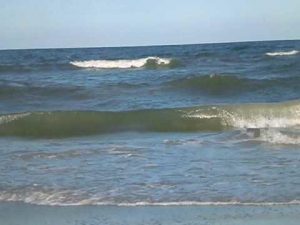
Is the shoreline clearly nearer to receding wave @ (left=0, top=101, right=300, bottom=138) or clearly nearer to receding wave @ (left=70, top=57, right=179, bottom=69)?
receding wave @ (left=0, top=101, right=300, bottom=138)

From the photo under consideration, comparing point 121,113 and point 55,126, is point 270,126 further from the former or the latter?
point 55,126

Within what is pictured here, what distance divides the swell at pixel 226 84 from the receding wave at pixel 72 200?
11807mm

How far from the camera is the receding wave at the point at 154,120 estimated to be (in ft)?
36.6

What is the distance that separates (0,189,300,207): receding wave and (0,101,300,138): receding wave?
499cm

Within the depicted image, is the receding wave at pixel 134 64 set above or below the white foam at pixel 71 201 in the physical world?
above

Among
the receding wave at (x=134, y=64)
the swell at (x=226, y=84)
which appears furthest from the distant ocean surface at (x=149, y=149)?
the receding wave at (x=134, y=64)

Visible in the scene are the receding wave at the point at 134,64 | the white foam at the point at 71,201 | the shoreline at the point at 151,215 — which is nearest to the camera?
the shoreline at the point at 151,215

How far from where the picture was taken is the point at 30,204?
214 inches

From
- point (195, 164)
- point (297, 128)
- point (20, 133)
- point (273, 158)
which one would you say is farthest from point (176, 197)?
point (20, 133)

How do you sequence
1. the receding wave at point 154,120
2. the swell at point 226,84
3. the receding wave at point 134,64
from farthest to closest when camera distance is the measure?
the receding wave at point 134,64 < the swell at point 226,84 < the receding wave at point 154,120

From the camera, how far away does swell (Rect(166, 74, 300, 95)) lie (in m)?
17.5

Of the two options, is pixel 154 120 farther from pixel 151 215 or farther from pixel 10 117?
pixel 151 215

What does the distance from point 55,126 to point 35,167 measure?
14.8 ft

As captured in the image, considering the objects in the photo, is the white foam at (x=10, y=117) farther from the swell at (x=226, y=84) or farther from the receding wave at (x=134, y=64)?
the receding wave at (x=134, y=64)
